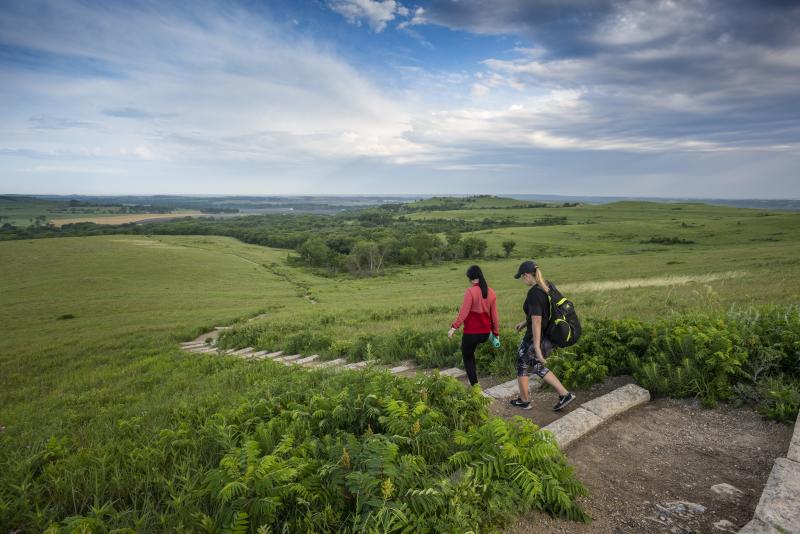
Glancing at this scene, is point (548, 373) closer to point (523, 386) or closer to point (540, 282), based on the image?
point (523, 386)

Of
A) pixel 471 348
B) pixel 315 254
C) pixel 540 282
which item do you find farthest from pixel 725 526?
pixel 315 254

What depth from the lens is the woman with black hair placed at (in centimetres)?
709

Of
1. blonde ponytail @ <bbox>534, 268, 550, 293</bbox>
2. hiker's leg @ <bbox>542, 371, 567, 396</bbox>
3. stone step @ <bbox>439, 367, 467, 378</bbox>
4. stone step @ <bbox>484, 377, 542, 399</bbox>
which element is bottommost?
stone step @ <bbox>439, 367, 467, 378</bbox>

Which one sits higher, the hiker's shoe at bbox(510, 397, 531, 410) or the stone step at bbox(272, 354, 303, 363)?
the hiker's shoe at bbox(510, 397, 531, 410)

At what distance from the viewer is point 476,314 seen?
23.7 ft

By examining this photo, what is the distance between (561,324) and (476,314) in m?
1.62

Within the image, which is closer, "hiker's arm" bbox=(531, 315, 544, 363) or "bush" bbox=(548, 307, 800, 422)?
"bush" bbox=(548, 307, 800, 422)

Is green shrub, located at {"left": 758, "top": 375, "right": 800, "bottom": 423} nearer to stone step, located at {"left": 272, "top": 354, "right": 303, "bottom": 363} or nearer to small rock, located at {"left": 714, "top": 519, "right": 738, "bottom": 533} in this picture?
small rock, located at {"left": 714, "top": 519, "right": 738, "bottom": 533}

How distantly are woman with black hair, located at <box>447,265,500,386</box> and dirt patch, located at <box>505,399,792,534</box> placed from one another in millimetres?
→ 2495

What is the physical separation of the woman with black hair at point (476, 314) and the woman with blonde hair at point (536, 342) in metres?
0.96

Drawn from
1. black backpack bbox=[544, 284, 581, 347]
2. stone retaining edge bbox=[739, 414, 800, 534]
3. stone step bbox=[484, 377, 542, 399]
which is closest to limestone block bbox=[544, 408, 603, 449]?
black backpack bbox=[544, 284, 581, 347]

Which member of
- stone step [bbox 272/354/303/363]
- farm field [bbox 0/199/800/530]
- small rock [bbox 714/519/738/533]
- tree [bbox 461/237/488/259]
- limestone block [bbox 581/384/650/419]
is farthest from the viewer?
tree [bbox 461/237/488/259]

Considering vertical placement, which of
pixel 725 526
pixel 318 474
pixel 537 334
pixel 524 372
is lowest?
pixel 725 526

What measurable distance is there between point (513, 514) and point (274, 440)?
275 cm
